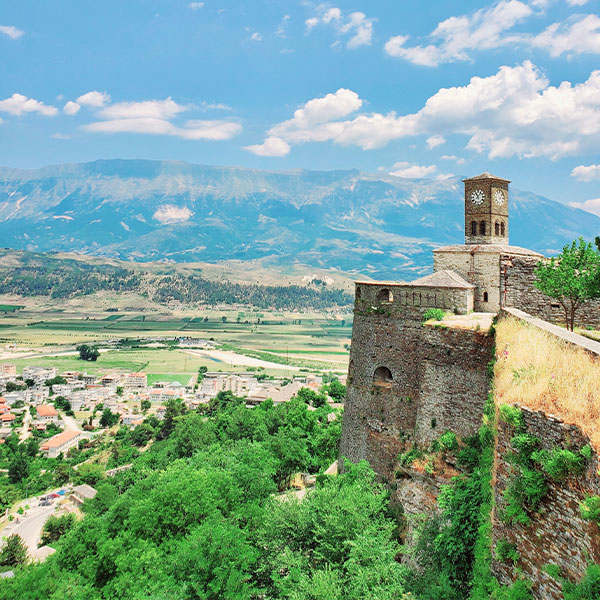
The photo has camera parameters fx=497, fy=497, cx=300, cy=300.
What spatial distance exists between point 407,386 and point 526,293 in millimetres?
6671

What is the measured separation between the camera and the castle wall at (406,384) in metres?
17.0

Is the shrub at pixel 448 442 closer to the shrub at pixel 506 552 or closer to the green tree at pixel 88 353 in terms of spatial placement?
the shrub at pixel 506 552

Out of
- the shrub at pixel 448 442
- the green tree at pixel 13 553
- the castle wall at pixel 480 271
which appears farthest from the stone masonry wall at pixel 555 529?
the green tree at pixel 13 553

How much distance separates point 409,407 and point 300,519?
262 inches

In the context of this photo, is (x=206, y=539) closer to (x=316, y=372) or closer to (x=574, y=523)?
(x=574, y=523)

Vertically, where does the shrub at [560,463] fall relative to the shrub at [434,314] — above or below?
below

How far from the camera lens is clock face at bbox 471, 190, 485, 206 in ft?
105

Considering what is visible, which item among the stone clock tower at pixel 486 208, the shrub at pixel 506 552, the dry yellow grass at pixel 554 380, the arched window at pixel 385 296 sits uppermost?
the stone clock tower at pixel 486 208

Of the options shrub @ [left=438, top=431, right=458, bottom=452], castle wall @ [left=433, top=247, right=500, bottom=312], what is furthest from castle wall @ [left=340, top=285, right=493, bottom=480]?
castle wall @ [left=433, top=247, right=500, bottom=312]

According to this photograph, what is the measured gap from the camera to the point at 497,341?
15.2 meters

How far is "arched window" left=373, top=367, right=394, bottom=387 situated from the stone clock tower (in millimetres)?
14121

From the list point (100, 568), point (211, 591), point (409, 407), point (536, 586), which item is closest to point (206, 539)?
point (211, 591)

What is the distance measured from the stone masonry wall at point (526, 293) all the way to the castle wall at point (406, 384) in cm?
436

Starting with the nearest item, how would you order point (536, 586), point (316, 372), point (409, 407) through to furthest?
point (536, 586) → point (409, 407) → point (316, 372)
